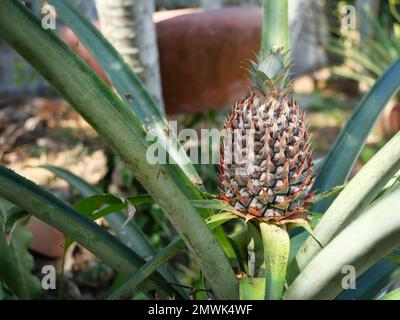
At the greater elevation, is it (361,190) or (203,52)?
(203,52)

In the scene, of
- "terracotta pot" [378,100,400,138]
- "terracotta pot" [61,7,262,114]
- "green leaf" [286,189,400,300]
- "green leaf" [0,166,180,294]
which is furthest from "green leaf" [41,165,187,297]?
"terracotta pot" [378,100,400,138]

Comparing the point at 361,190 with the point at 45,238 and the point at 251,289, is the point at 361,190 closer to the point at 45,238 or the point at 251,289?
the point at 251,289

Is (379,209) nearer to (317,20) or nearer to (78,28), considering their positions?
(78,28)

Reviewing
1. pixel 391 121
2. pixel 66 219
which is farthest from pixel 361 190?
pixel 391 121

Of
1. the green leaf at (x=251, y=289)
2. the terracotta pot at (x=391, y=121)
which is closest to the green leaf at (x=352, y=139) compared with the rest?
the green leaf at (x=251, y=289)

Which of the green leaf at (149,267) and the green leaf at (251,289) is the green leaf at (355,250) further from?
the green leaf at (149,267)

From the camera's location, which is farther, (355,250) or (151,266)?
(151,266)
